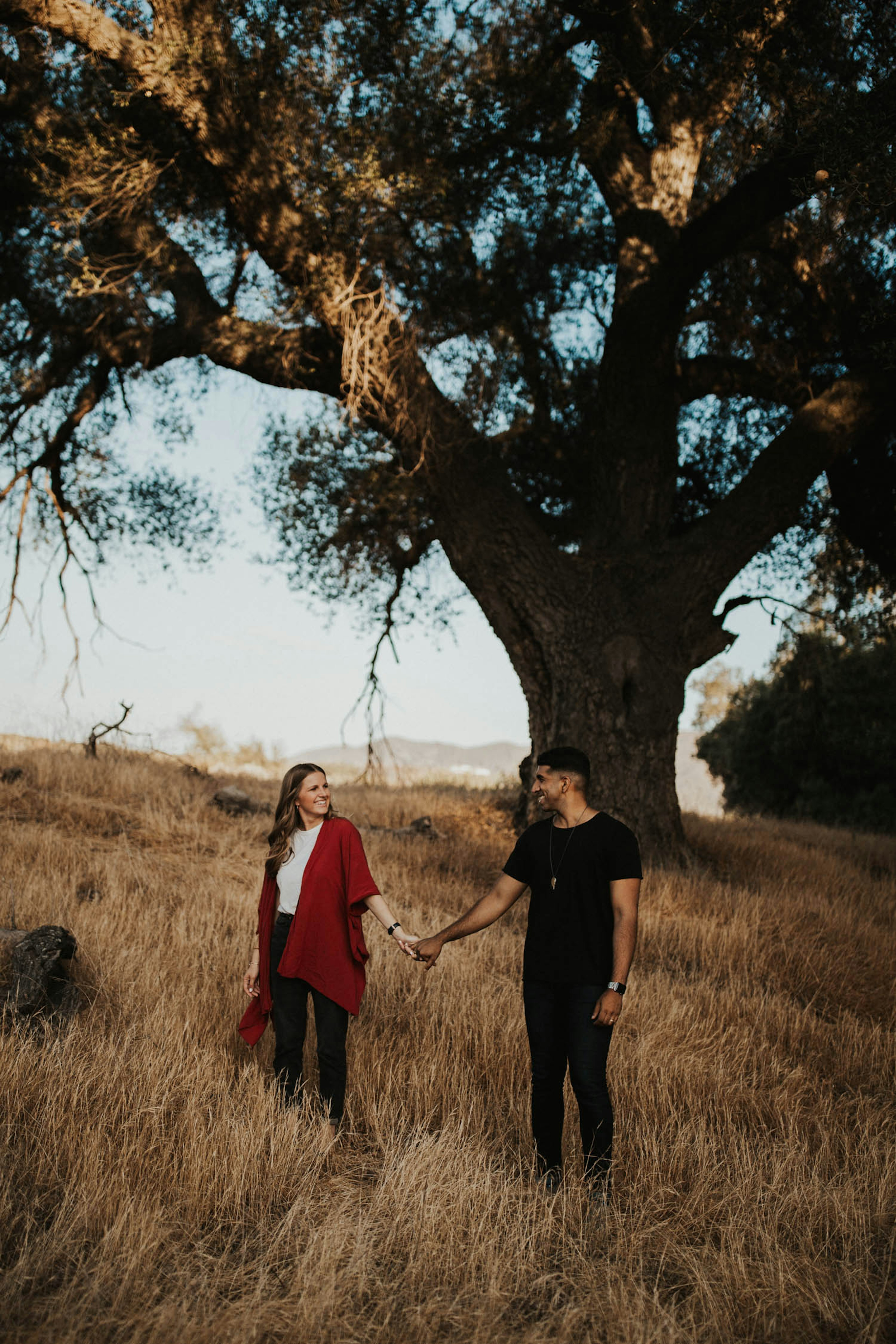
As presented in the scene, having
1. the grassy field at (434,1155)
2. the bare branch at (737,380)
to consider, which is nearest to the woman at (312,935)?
the grassy field at (434,1155)

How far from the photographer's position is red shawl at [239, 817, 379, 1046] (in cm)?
436

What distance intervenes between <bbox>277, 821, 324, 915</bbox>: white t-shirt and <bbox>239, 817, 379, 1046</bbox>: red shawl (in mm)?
48

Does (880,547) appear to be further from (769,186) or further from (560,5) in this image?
(560,5)

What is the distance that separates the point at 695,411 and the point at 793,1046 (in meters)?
10.1

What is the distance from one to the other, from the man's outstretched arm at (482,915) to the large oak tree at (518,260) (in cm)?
597

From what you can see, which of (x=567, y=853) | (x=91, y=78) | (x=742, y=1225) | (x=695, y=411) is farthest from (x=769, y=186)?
(x=742, y=1225)

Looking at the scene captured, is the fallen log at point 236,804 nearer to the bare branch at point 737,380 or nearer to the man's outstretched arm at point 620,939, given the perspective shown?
the bare branch at point 737,380

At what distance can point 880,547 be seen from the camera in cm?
1280

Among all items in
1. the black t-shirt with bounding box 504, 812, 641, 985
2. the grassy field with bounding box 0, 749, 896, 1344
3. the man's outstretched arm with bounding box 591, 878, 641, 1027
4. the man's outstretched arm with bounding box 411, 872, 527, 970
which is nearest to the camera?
the grassy field with bounding box 0, 749, 896, 1344

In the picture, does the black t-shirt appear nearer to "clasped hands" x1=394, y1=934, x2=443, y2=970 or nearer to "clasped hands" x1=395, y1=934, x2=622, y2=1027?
"clasped hands" x1=395, y1=934, x2=622, y2=1027

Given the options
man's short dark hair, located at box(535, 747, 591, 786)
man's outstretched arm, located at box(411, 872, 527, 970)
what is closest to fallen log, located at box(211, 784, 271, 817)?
man's outstretched arm, located at box(411, 872, 527, 970)

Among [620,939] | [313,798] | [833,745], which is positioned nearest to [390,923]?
[313,798]

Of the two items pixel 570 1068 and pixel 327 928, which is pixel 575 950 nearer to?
pixel 570 1068

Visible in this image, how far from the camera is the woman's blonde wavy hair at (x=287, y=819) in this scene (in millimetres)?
4578
